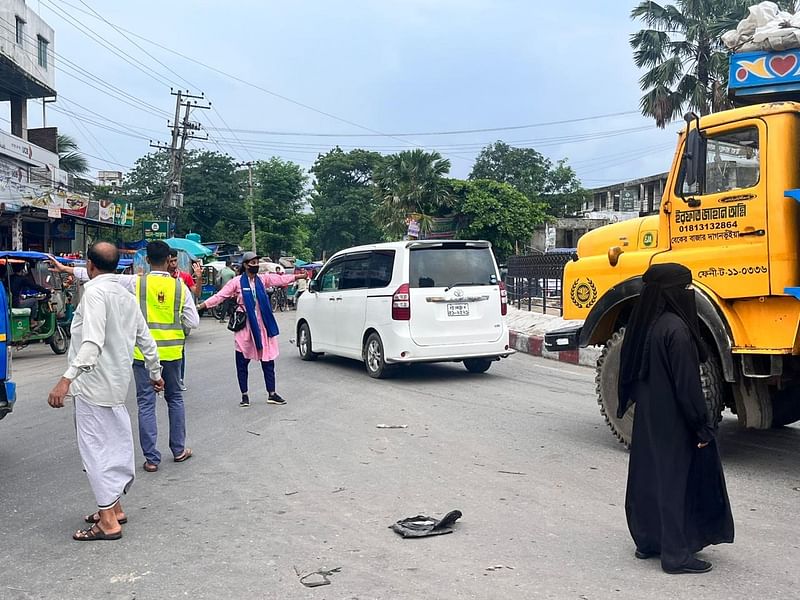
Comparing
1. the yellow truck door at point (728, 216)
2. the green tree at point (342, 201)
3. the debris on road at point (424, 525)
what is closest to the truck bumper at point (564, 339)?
the yellow truck door at point (728, 216)

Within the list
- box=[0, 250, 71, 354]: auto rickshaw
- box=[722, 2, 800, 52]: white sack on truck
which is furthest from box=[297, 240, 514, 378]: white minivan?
box=[0, 250, 71, 354]: auto rickshaw

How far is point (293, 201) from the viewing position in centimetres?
5066

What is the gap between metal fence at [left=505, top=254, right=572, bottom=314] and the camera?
54.1 feet

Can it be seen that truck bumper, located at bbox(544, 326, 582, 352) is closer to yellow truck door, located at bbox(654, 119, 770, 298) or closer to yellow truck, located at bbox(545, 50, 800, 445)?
yellow truck, located at bbox(545, 50, 800, 445)

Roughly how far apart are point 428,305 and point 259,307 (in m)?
2.56

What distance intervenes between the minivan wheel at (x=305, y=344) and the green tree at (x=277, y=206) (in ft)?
118

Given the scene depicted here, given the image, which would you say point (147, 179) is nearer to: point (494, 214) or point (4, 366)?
A: point (494, 214)

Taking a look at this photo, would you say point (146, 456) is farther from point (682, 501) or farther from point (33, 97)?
point (33, 97)

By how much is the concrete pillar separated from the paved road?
3235 centimetres

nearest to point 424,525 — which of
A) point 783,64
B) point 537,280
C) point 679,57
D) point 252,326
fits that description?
point 783,64

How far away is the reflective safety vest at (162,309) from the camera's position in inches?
254

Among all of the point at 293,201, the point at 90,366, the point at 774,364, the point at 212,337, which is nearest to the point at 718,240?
the point at 774,364

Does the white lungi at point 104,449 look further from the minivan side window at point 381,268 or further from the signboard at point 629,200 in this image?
the signboard at point 629,200

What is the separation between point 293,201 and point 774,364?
153ft
